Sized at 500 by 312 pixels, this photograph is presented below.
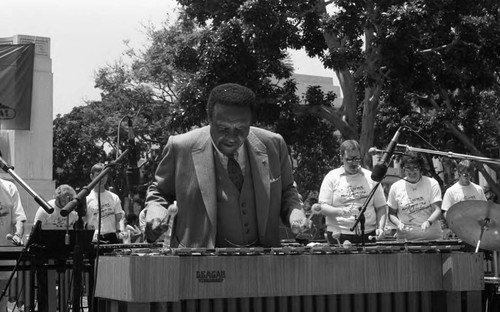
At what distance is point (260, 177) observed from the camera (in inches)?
256

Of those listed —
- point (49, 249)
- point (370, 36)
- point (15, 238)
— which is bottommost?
point (49, 249)

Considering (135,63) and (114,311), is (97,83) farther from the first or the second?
(114,311)

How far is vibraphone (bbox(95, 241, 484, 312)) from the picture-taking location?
5414 mm

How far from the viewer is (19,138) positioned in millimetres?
23250

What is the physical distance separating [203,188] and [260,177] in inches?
17.3

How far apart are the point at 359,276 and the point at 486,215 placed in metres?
2.96

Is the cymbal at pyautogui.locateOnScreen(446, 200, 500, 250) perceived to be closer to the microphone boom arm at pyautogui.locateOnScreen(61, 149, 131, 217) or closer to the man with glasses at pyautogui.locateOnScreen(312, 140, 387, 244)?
the man with glasses at pyautogui.locateOnScreen(312, 140, 387, 244)

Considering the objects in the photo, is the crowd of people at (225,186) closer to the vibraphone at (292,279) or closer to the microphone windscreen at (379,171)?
the vibraphone at (292,279)

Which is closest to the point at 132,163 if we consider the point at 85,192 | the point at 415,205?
the point at 85,192

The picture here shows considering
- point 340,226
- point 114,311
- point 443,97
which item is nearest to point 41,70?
point 443,97

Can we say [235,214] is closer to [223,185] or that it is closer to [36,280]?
[223,185]

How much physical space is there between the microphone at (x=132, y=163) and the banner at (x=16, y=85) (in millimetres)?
16492

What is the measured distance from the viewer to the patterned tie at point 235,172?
650cm

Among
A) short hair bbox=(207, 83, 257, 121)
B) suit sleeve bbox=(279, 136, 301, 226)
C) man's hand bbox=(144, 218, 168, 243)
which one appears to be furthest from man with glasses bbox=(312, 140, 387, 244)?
man's hand bbox=(144, 218, 168, 243)
